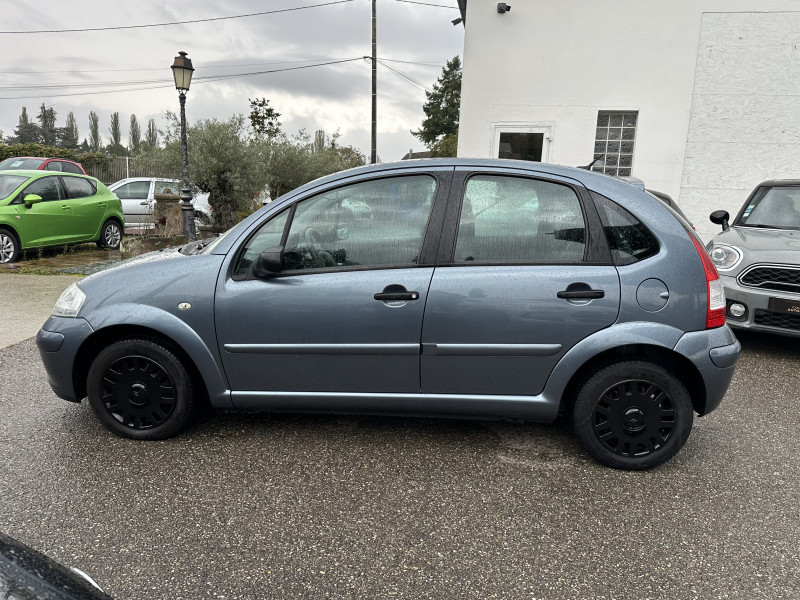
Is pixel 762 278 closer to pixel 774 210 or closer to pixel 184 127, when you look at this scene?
pixel 774 210

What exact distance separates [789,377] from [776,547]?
2.77 metres

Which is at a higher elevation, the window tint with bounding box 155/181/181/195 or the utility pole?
the utility pole

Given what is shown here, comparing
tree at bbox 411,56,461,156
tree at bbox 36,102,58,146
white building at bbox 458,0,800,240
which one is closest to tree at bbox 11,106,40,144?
tree at bbox 36,102,58,146

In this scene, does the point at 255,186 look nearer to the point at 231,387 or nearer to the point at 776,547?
the point at 231,387

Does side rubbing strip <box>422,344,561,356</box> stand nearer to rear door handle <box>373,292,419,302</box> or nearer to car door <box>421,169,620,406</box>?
car door <box>421,169,620,406</box>

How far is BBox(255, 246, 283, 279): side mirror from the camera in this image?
281cm

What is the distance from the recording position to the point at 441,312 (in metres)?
2.80

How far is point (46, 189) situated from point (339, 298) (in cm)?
892

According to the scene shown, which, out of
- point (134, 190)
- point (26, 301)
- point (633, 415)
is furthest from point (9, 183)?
point (633, 415)

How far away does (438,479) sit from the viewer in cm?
281

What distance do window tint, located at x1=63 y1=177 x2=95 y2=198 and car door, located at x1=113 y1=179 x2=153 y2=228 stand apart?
3007mm

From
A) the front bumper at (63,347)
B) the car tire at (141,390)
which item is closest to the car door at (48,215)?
the front bumper at (63,347)

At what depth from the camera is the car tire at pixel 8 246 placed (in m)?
8.85

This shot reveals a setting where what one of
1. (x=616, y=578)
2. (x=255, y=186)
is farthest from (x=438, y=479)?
(x=255, y=186)
